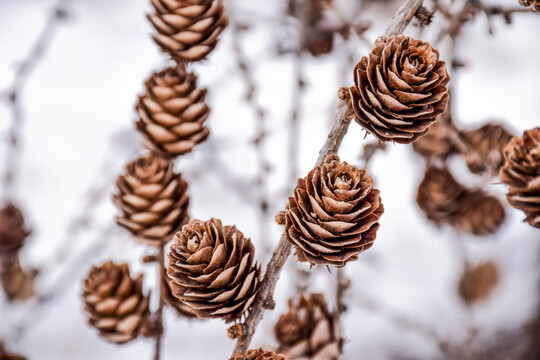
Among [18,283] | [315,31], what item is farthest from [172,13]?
[18,283]

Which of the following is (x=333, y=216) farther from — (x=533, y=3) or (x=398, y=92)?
(x=533, y=3)

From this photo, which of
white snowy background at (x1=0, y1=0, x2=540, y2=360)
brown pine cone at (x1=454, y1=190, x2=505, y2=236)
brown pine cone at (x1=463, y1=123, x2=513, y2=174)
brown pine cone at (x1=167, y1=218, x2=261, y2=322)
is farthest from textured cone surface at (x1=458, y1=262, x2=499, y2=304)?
brown pine cone at (x1=167, y1=218, x2=261, y2=322)

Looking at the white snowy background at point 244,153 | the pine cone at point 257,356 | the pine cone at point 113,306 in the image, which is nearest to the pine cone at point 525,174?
the pine cone at point 257,356

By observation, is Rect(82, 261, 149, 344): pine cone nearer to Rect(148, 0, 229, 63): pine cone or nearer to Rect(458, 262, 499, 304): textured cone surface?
Rect(148, 0, 229, 63): pine cone

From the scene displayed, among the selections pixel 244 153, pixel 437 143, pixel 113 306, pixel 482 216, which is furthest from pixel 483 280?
pixel 113 306

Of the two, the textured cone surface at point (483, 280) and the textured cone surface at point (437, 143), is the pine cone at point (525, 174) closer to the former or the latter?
the textured cone surface at point (437, 143)

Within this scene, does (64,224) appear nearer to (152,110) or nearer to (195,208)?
(195,208)
